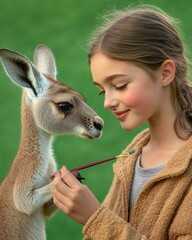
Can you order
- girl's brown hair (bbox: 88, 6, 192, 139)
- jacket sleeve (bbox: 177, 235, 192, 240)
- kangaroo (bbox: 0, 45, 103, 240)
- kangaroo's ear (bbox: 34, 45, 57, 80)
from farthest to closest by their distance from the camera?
kangaroo's ear (bbox: 34, 45, 57, 80) → kangaroo (bbox: 0, 45, 103, 240) → girl's brown hair (bbox: 88, 6, 192, 139) → jacket sleeve (bbox: 177, 235, 192, 240)

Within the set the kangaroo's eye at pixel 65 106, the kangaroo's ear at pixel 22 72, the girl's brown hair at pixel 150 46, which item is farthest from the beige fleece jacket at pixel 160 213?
the kangaroo's ear at pixel 22 72

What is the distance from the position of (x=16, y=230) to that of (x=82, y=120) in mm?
435

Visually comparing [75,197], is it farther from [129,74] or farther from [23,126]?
[23,126]

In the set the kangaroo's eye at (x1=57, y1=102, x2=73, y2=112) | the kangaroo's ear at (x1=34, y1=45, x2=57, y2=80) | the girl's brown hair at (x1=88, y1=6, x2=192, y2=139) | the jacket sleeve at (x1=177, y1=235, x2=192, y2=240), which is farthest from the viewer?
the kangaroo's ear at (x1=34, y1=45, x2=57, y2=80)

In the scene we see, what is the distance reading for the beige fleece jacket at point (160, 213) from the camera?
1824 millimetres

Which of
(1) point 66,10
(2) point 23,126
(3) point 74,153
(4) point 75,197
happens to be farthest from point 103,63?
(1) point 66,10

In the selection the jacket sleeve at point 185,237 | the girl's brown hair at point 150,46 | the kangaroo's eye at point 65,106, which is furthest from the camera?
the kangaroo's eye at point 65,106

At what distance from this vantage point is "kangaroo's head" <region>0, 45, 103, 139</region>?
229cm

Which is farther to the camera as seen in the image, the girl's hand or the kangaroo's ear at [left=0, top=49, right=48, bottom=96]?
the kangaroo's ear at [left=0, top=49, right=48, bottom=96]

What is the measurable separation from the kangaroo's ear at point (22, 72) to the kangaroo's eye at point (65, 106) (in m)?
0.10

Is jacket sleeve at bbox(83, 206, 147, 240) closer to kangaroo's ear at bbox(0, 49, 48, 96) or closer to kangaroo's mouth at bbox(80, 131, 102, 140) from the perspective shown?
kangaroo's mouth at bbox(80, 131, 102, 140)

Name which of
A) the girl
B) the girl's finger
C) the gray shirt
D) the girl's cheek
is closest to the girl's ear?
the girl

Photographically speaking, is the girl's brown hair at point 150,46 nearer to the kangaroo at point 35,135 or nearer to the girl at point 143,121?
the girl at point 143,121

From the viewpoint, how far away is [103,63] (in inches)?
74.5
